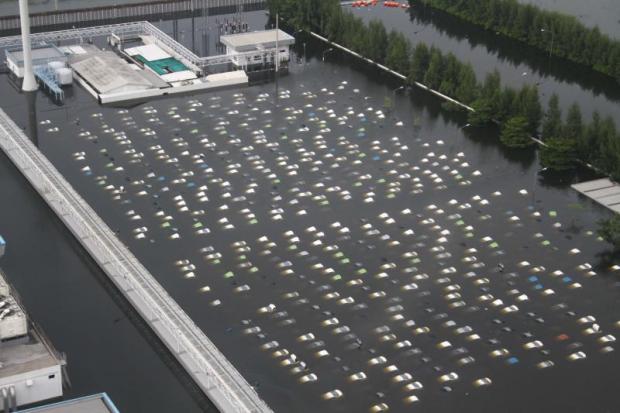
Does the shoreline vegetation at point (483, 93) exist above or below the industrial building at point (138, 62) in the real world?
above

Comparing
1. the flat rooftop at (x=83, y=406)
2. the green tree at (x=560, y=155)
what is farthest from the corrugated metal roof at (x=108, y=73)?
the flat rooftop at (x=83, y=406)

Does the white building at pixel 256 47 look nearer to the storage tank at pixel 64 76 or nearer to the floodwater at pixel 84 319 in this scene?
the storage tank at pixel 64 76

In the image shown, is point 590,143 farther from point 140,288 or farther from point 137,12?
point 137,12

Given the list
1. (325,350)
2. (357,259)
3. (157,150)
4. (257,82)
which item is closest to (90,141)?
(157,150)

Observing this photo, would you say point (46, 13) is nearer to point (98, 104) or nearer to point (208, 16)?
point (208, 16)

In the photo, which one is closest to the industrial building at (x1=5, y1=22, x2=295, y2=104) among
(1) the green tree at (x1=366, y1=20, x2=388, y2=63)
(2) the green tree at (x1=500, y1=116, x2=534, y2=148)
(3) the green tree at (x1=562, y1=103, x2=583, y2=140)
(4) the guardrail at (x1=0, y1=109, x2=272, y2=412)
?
(1) the green tree at (x1=366, y1=20, x2=388, y2=63)

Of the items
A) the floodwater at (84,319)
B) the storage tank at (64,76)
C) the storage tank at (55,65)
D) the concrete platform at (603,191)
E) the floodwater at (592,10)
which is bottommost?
the floodwater at (84,319)

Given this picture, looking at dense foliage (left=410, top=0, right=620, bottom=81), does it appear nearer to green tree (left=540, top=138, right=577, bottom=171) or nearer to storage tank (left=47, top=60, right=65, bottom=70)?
green tree (left=540, top=138, right=577, bottom=171)
